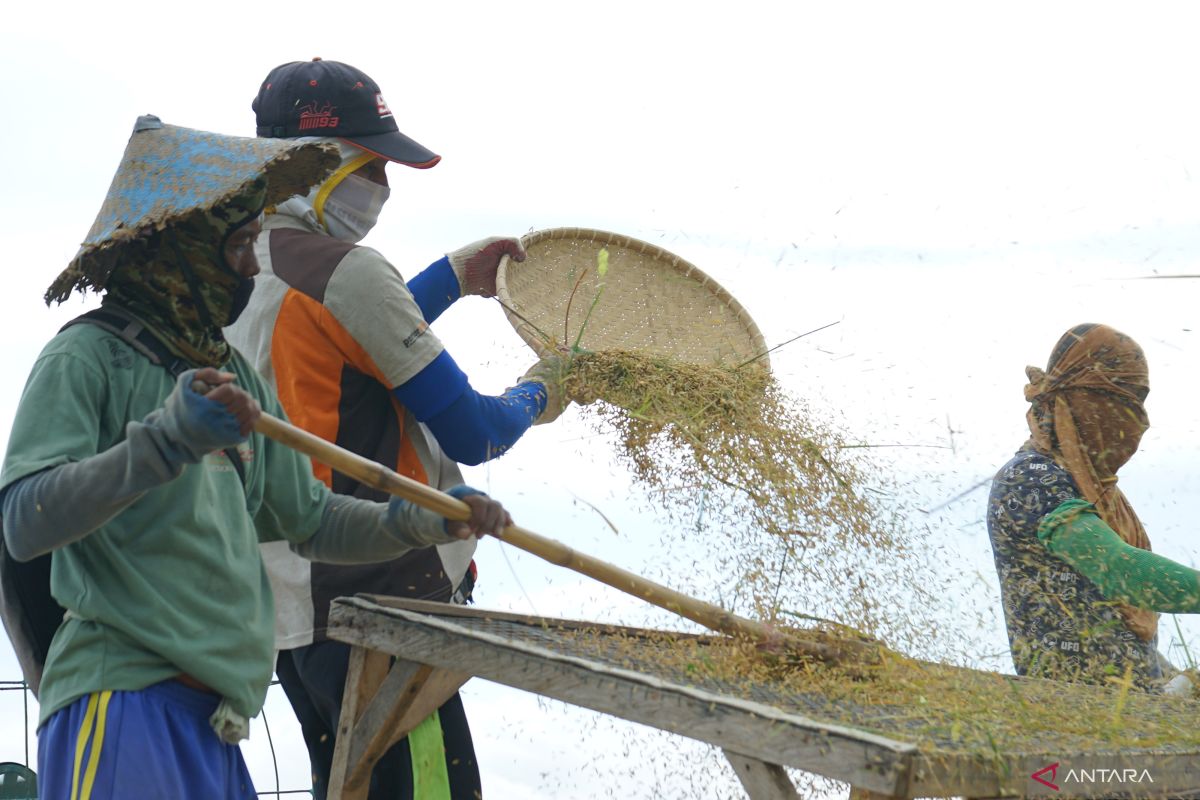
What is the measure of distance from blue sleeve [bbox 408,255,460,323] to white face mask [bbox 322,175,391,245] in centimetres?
32

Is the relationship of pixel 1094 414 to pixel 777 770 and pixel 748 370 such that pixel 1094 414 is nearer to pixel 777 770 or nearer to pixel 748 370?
pixel 748 370

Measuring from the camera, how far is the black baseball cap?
306cm

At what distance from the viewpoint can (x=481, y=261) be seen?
3494mm

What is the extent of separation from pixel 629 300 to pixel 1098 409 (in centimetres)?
138

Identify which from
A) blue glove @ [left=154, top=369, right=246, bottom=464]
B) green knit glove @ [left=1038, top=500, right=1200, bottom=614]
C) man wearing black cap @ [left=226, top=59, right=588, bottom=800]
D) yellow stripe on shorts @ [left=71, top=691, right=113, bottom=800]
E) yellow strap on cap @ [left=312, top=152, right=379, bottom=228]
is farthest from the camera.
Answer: green knit glove @ [left=1038, top=500, right=1200, bottom=614]

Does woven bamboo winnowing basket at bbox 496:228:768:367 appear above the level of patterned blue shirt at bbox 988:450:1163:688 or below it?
above

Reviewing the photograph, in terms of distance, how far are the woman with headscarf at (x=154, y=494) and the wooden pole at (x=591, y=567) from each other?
0.35 feet

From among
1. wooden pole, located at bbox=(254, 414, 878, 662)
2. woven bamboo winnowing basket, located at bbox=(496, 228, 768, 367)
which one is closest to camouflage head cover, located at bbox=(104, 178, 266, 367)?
wooden pole, located at bbox=(254, 414, 878, 662)

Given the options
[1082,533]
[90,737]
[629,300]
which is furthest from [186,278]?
[1082,533]

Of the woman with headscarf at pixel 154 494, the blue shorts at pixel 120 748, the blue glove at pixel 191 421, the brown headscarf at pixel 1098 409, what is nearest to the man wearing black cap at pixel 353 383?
the woman with headscarf at pixel 154 494

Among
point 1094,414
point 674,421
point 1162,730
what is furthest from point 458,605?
point 1094,414

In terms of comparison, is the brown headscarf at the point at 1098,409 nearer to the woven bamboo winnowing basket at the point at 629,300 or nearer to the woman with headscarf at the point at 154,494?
the woven bamboo winnowing basket at the point at 629,300

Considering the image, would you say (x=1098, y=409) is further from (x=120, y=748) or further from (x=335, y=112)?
(x=120, y=748)

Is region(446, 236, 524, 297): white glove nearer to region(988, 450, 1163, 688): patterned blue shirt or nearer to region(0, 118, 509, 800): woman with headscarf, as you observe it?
region(0, 118, 509, 800): woman with headscarf
